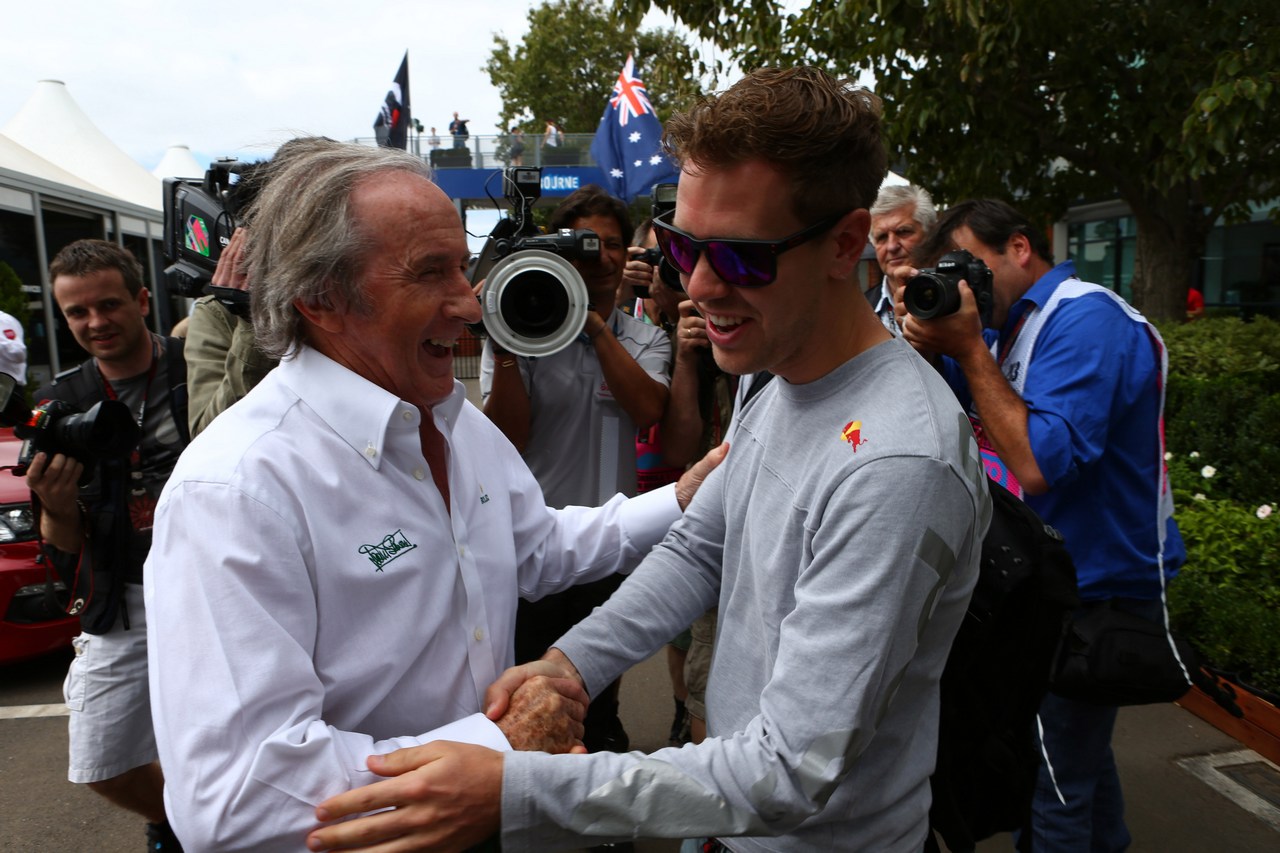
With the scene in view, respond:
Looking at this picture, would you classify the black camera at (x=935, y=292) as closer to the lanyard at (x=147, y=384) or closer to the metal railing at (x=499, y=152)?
the lanyard at (x=147, y=384)

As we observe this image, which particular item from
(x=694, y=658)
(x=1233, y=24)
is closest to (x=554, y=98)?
(x=1233, y=24)

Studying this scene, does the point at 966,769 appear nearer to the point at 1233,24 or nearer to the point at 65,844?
the point at 65,844

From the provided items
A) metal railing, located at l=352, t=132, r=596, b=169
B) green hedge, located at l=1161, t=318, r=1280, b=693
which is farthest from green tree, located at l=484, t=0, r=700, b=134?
green hedge, located at l=1161, t=318, r=1280, b=693

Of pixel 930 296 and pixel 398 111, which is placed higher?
pixel 398 111

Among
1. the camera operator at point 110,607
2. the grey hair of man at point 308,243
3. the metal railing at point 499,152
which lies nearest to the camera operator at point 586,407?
the camera operator at point 110,607

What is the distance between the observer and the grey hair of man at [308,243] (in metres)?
1.52

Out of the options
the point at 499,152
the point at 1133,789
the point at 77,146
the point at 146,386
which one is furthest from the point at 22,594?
the point at 499,152

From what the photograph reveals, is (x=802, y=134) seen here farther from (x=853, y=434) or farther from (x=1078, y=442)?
(x=1078, y=442)

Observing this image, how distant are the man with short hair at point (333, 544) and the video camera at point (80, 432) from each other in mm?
1361

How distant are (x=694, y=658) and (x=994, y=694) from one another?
→ 5.87 feet

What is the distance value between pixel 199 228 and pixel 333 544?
6.26 feet

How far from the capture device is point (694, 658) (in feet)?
11.1

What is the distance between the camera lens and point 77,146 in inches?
517

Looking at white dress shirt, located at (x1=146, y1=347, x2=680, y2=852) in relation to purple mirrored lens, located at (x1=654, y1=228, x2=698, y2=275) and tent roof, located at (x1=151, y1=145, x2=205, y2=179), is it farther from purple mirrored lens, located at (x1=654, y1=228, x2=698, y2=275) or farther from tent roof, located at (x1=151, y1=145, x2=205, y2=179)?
tent roof, located at (x1=151, y1=145, x2=205, y2=179)
